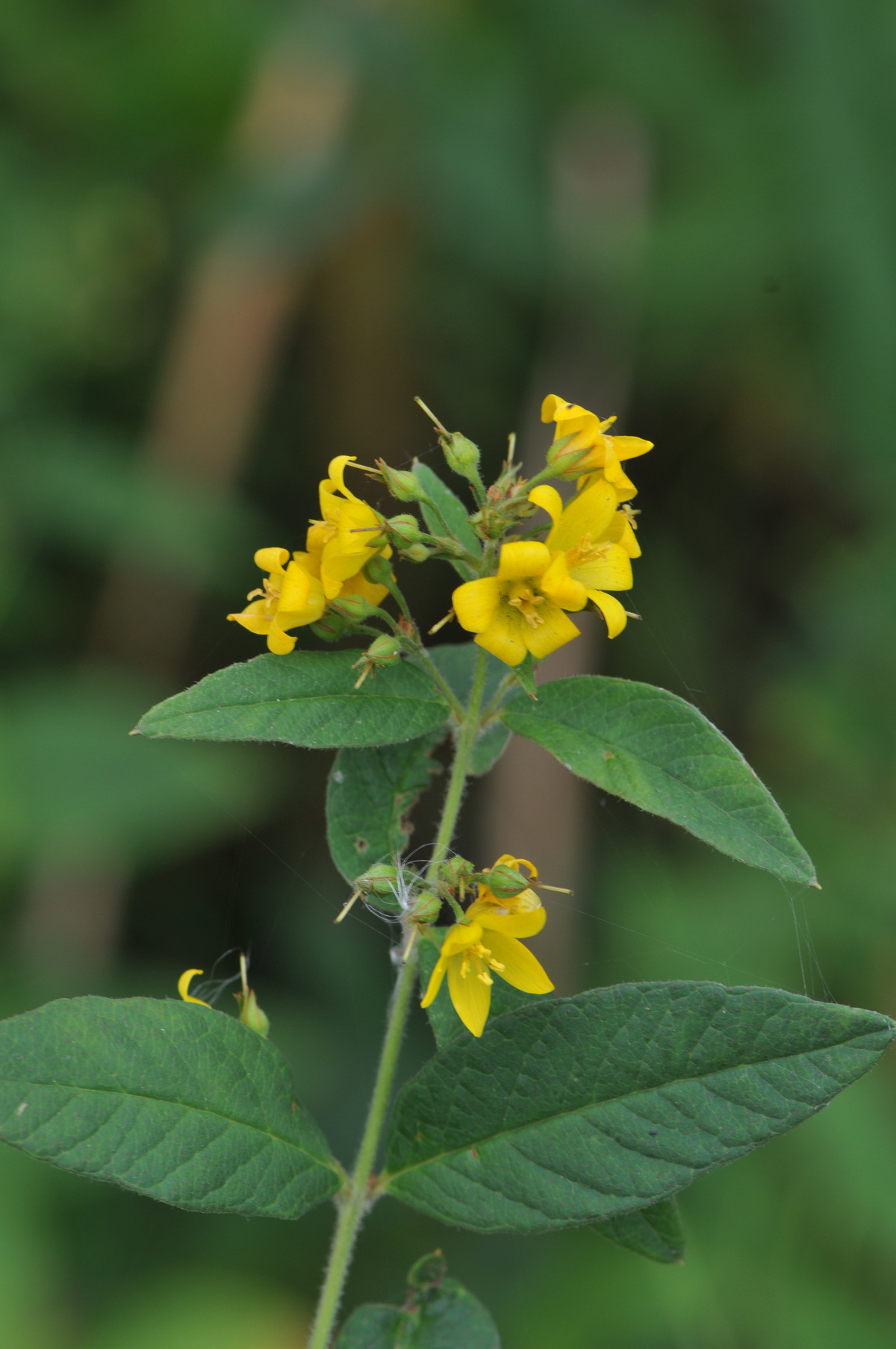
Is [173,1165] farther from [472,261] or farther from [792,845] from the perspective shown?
[472,261]

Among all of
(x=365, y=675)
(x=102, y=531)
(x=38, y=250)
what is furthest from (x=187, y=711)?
(x=38, y=250)

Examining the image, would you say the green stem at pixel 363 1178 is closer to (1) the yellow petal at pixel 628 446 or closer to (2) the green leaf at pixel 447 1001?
(2) the green leaf at pixel 447 1001

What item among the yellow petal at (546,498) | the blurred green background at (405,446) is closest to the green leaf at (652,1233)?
the yellow petal at (546,498)

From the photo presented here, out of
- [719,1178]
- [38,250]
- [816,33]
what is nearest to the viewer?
[719,1178]

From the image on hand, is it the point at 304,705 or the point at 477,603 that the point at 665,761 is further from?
the point at 304,705

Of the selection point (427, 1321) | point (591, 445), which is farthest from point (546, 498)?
point (427, 1321)

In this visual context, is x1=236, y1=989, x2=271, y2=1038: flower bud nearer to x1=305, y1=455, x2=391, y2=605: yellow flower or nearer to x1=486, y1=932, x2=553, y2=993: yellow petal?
x1=486, y1=932, x2=553, y2=993: yellow petal
